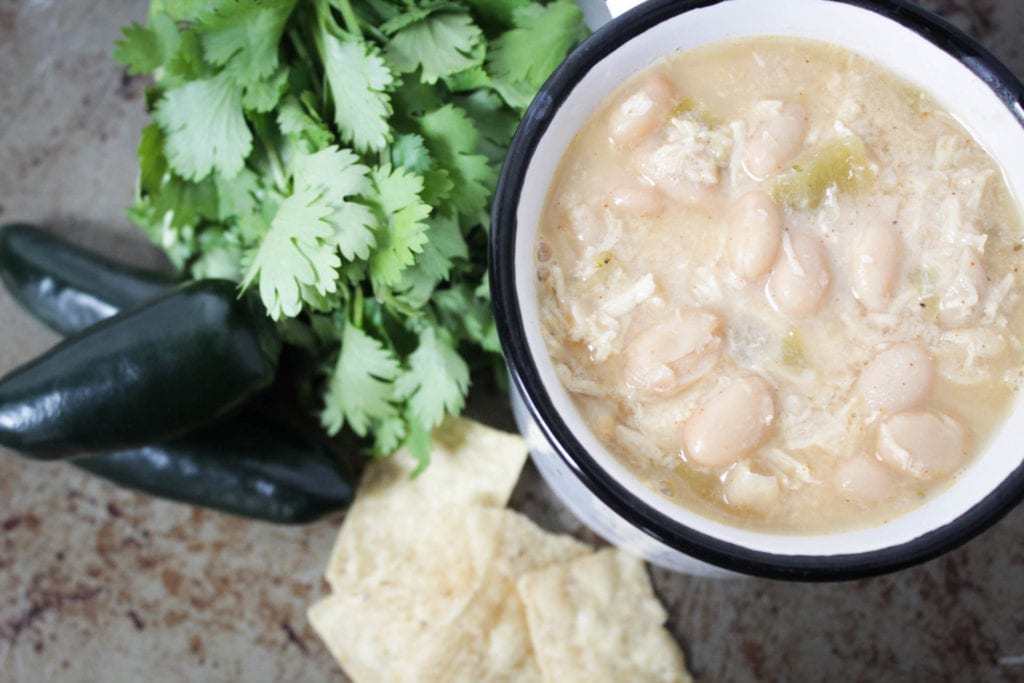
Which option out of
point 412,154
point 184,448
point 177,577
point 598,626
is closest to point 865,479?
point 598,626

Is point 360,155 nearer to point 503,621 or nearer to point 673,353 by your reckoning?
point 673,353

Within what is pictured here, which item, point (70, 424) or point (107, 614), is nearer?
point (70, 424)

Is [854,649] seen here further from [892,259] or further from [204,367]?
[204,367]

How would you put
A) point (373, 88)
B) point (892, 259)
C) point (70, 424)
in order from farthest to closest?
point (70, 424) < point (373, 88) < point (892, 259)

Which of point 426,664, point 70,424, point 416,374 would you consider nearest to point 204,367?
point 70,424

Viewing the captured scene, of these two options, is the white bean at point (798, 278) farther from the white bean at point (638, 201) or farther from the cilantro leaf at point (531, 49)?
the cilantro leaf at point (531, 49)

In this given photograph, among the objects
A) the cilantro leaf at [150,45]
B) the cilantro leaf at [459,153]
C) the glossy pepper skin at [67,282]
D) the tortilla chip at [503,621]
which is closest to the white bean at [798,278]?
→ the cilantro leaf at [459,153]

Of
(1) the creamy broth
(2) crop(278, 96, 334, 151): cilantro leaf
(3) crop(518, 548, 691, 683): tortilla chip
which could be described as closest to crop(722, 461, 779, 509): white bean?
(1) the creamy broth
